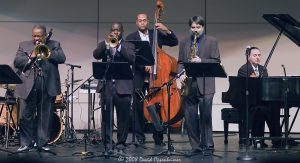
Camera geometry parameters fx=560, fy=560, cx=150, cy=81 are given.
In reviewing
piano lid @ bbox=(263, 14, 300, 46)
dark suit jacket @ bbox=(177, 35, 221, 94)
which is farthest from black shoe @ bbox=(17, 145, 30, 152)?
piano lid @ bbox=(263, 14, 300, 46)

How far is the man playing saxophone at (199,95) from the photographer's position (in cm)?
684

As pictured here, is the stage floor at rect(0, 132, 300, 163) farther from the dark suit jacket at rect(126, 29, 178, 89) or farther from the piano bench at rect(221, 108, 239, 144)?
the dark suit jacket at rect(126, 29, 178, 89)

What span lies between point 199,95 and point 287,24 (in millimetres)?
1575

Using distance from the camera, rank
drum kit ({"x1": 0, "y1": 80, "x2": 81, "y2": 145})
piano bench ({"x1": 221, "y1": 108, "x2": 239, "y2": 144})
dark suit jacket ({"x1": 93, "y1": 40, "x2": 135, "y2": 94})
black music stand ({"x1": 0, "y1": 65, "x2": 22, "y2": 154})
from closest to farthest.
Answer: black music stand ({"x1": 0, "y1": 65, "x2": 22, "y2": 154})
dark suit jacket ({"x1": 93, "y1": 40, "x2": 135, "y2": 94})
drum kit ({"x1": 0, "y1": 80, "x2": 81, "y2": 145})
piano bench ({"x1": 221, "y1": 108, "x2": 239, "y2": 144})

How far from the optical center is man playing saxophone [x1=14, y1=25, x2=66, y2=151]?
703cm

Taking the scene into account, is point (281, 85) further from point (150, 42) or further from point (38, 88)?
point (38, 88)

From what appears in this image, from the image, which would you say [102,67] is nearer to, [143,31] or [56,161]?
[56,161]

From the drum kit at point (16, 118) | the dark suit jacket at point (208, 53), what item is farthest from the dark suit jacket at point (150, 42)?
the drum kit at point (16, 118)

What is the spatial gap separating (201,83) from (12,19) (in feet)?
17.9

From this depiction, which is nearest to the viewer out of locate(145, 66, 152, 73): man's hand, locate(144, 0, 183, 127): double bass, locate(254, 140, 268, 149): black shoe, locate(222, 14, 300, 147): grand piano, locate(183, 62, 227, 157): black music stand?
locate(183, 62, 227, 157): black music stand

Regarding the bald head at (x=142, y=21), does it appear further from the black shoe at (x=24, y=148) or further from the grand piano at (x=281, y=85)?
the black shoe at (x=24, y=148)

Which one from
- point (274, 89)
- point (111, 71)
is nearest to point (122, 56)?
point (111, 71)

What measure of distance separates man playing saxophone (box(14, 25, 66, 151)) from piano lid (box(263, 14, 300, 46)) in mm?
2727

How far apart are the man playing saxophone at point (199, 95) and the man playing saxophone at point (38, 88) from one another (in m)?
1.64
